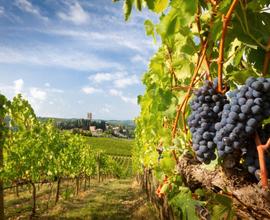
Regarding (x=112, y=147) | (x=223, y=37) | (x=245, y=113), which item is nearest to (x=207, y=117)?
(x=245, y=113)

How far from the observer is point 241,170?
1.39 meters

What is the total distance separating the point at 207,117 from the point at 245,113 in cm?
20

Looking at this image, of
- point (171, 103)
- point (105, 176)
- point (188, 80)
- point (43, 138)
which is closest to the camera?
point (171, 103)

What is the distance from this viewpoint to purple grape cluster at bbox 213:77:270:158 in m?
1.32

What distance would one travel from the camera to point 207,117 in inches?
59.1

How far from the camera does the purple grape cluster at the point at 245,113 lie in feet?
4.32

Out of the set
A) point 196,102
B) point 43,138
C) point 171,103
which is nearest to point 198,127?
point 196,102

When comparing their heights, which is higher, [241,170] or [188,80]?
[188,80]

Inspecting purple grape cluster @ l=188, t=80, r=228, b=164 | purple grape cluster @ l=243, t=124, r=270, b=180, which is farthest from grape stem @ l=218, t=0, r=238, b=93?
purple grape cluster @ l=243, t=124, r=270, b=180

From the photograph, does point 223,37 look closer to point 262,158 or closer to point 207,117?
point 207,117

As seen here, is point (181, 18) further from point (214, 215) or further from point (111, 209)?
point (111, 209)

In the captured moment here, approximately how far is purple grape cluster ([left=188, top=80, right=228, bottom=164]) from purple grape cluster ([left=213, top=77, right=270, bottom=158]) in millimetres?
121

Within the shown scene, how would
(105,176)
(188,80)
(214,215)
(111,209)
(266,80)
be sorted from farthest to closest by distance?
(105,176), (111,209), (188,80), (214,215), (266,80)

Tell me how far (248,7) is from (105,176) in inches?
2065
